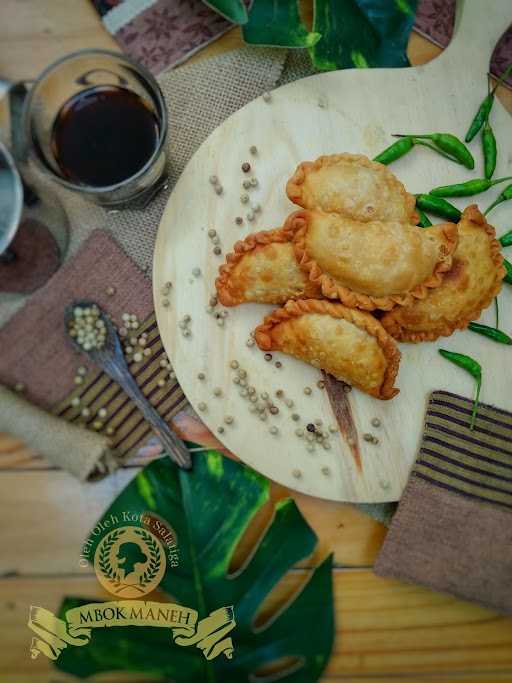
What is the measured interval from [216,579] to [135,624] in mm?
325

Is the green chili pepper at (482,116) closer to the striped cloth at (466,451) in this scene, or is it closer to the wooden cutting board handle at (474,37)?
the wooden cutting board handle at (474,37)

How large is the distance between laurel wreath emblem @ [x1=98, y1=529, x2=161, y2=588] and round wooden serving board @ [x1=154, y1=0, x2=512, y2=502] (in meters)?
0.44

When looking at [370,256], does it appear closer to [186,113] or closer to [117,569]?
[186,113]

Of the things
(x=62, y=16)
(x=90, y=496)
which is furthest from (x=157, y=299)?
(x=62, y=16)

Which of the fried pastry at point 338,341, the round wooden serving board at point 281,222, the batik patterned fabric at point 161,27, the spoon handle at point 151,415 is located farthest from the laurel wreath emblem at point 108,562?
the batik patterned fabric at point 161,27

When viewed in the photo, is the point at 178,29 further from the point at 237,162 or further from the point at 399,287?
the point at 399,287

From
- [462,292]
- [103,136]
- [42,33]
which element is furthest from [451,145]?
[42,33]

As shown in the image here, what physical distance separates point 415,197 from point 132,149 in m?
0.99

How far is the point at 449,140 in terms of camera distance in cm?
230

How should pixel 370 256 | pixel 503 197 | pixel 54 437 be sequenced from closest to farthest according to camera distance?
pixel 370 256, pixel 54 437, pixel 503 197

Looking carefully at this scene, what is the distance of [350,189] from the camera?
7.14 feet

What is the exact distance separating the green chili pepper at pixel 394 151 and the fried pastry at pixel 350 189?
0.08m

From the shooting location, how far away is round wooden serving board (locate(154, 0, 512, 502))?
7.47 feet

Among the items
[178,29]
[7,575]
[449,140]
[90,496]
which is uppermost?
[178,29]
